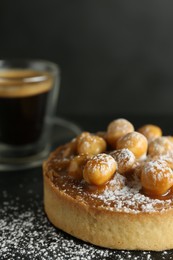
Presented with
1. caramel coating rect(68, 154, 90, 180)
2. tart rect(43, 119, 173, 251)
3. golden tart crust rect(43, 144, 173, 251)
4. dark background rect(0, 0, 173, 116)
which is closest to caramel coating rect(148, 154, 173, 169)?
tart rect(43, 119, 173, 251)

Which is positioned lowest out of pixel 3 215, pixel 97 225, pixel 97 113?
pixel 97 113

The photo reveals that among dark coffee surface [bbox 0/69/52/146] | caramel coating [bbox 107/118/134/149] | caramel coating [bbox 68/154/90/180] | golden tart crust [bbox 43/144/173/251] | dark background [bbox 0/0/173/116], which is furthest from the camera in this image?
dark background [bbox 0/0/173/116]

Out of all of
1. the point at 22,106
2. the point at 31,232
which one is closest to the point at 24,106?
the point at 22,106

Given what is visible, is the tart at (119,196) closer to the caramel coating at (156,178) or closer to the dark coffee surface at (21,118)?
the caramel coating at (156,178)

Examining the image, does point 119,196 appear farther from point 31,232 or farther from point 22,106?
point 22,106

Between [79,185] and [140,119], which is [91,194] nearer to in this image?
[79,185]

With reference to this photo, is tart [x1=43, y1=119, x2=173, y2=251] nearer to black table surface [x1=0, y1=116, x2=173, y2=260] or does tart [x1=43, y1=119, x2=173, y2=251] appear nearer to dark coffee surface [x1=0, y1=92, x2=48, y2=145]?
black table surface [x1=0, y1=116, x2=173, y2=260]

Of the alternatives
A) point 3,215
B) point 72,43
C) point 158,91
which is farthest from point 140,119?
point 3,215

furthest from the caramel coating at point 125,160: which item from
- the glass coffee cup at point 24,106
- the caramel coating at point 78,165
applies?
the glass coffee cup at point 24,106
